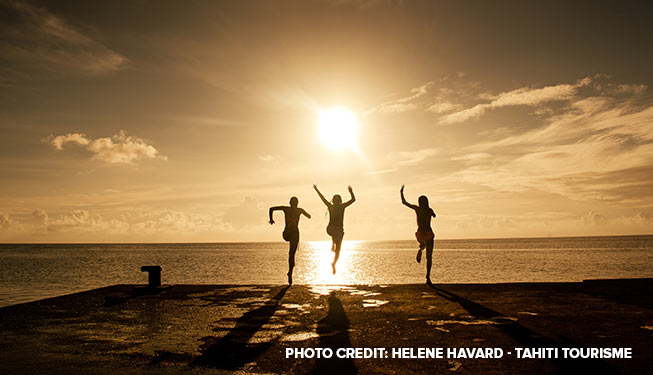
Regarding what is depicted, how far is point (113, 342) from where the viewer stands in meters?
6.59

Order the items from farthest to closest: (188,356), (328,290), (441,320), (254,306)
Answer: (328,290) < (254,306) < (441,320) < (188,356)

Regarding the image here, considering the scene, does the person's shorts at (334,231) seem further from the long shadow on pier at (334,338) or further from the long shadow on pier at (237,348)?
the long shadow on pier at (237,348)

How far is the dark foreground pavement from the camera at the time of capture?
5.20 m

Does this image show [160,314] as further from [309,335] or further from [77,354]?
[309,335]

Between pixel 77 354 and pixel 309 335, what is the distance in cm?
340

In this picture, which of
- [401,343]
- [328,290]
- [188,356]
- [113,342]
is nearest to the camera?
[188,356]

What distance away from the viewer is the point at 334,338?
642cm

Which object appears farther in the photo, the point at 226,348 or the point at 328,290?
the point at 328,290

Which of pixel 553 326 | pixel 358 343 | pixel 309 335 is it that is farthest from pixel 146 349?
pixel 553 326

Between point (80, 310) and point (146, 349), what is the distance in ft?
15.2

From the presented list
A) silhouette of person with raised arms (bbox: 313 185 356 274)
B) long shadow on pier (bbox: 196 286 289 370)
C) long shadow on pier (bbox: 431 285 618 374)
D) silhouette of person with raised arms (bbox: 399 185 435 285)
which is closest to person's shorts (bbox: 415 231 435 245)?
silhouette of person with raised arms (bbox: 399 185 435 285)

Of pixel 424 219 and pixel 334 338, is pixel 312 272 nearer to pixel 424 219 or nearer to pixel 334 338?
pixel 424 219

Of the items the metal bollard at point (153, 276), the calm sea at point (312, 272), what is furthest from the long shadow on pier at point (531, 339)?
the calm sea at point (312, 272)

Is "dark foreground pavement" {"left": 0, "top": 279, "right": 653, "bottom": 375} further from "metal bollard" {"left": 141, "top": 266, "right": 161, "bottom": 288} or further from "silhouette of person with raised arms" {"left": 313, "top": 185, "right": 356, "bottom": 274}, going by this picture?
"silhouette of person with raised arms" {"left": 313, "top": 185, "right": 356, "bottom": 274}
